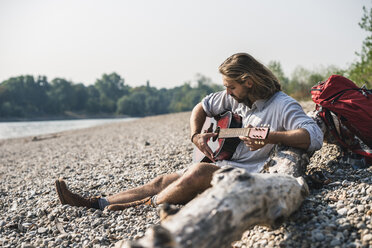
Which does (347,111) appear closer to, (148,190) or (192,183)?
(192,183)

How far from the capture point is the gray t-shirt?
11.1 feet

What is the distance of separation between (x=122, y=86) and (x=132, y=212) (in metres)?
146

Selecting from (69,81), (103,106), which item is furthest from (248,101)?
(69,81)

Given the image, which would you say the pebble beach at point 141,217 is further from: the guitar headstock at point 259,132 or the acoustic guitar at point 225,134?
the acoustic guitar at point 225,134

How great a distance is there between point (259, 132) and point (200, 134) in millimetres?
1203

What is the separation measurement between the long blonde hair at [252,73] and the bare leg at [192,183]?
1.16 metres

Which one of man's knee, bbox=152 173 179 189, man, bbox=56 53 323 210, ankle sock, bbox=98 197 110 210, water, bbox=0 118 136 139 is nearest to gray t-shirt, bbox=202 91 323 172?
man, bbox=56 53 323 210

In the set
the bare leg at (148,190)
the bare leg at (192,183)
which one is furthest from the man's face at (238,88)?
the bare leg at (148,190)

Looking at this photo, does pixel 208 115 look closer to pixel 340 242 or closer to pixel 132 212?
pixel 132 212

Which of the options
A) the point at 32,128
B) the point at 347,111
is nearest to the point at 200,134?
the point at 347,111

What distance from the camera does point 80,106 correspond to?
3939 inches

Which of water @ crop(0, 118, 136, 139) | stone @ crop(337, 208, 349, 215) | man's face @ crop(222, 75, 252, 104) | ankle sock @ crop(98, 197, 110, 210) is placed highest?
man's face @ crop(222, 75, 252, 104)

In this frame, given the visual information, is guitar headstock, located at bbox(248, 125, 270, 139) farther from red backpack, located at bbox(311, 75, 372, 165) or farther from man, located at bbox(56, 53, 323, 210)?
red backpack, located at bbox(311, 75, 372, 165)

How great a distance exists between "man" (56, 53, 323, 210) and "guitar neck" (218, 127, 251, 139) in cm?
10
